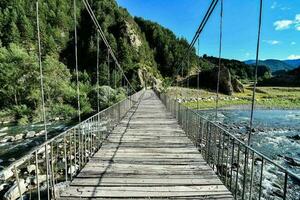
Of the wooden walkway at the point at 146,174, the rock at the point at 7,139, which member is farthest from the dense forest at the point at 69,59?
the wooden walkway at the point at 146,174

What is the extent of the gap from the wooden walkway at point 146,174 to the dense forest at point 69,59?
6499 millimetres

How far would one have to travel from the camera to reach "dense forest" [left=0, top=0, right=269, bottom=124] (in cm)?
2855

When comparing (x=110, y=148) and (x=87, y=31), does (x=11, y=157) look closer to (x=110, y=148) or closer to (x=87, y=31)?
(x=110, y=148)

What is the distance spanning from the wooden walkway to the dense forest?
21.3 feet

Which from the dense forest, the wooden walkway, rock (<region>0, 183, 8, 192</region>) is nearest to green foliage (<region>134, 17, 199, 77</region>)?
the dense forest

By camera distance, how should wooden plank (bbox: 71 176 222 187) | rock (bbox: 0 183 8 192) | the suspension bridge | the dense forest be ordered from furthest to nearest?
the dense forest
rock (bbox: 0 183 8 192)
wooden plank (bbox: 71 176 222 187)
the suspension bridge

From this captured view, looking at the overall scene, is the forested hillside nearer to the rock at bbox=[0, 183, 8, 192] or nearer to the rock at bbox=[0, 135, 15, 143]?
the rock at bbox=[0, 183, 8, 192]

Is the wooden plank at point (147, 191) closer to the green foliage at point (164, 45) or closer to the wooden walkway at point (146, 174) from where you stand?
the wooden walkway at point (146, 174)

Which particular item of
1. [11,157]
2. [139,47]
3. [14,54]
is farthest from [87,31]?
[11,157]

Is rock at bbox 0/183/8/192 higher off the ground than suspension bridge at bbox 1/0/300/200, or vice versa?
suspension bridge at bbox 1/0/300/200

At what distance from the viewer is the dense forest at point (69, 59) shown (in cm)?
2855

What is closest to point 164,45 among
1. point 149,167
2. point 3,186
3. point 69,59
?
point 69,59

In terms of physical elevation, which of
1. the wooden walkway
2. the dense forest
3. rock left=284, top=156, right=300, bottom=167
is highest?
the dense forest

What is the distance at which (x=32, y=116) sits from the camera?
25.2 metres
